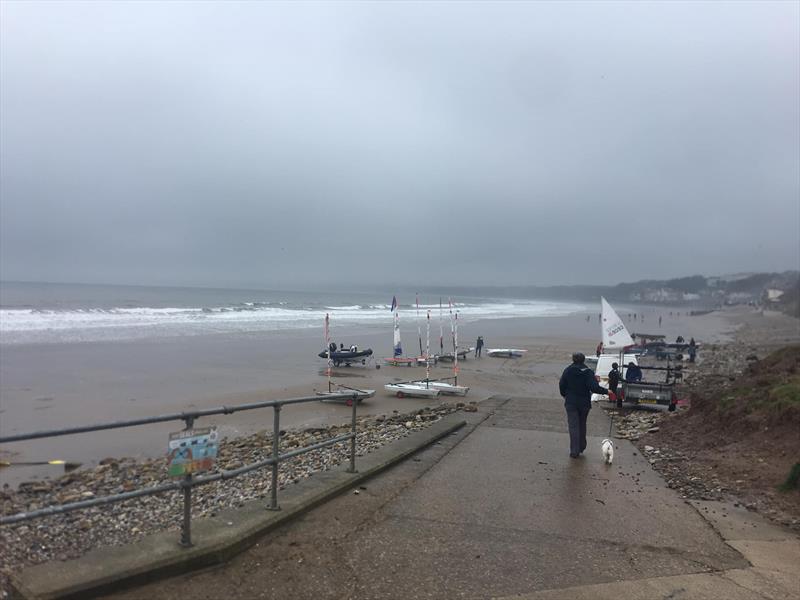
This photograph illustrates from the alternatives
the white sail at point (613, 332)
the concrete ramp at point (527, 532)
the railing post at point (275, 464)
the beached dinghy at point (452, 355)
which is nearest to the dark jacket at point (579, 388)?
the concrete ramp at point (527, 532)

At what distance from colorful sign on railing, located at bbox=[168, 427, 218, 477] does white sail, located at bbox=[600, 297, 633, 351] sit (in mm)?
13637

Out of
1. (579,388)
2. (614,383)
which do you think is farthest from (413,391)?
(579,388)

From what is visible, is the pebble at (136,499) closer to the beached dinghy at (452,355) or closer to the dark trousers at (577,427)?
the dark trousers at (577,427)

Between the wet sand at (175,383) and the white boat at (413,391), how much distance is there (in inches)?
10.0

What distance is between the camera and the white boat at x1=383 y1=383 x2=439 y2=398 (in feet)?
55.8

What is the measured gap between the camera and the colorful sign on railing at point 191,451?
3.94 meters

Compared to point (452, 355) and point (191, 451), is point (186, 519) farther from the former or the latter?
point (452, 355)

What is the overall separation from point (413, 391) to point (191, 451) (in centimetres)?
1323

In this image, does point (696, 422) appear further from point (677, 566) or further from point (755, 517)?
point (677, 566)

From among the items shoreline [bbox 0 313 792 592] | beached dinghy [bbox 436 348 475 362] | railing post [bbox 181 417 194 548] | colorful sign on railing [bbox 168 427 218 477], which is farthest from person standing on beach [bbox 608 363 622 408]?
beached dinghy [bbox 436 348 475 362]

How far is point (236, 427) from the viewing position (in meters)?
13.1

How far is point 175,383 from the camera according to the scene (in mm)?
18797

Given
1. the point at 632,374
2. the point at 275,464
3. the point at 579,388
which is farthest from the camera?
the point at 632,374

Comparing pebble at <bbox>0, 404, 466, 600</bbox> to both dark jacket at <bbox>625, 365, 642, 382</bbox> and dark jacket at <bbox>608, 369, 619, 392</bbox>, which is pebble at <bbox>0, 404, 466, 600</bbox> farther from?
dark jacket at <bbox>625, 365, 642, 382</bbox>
